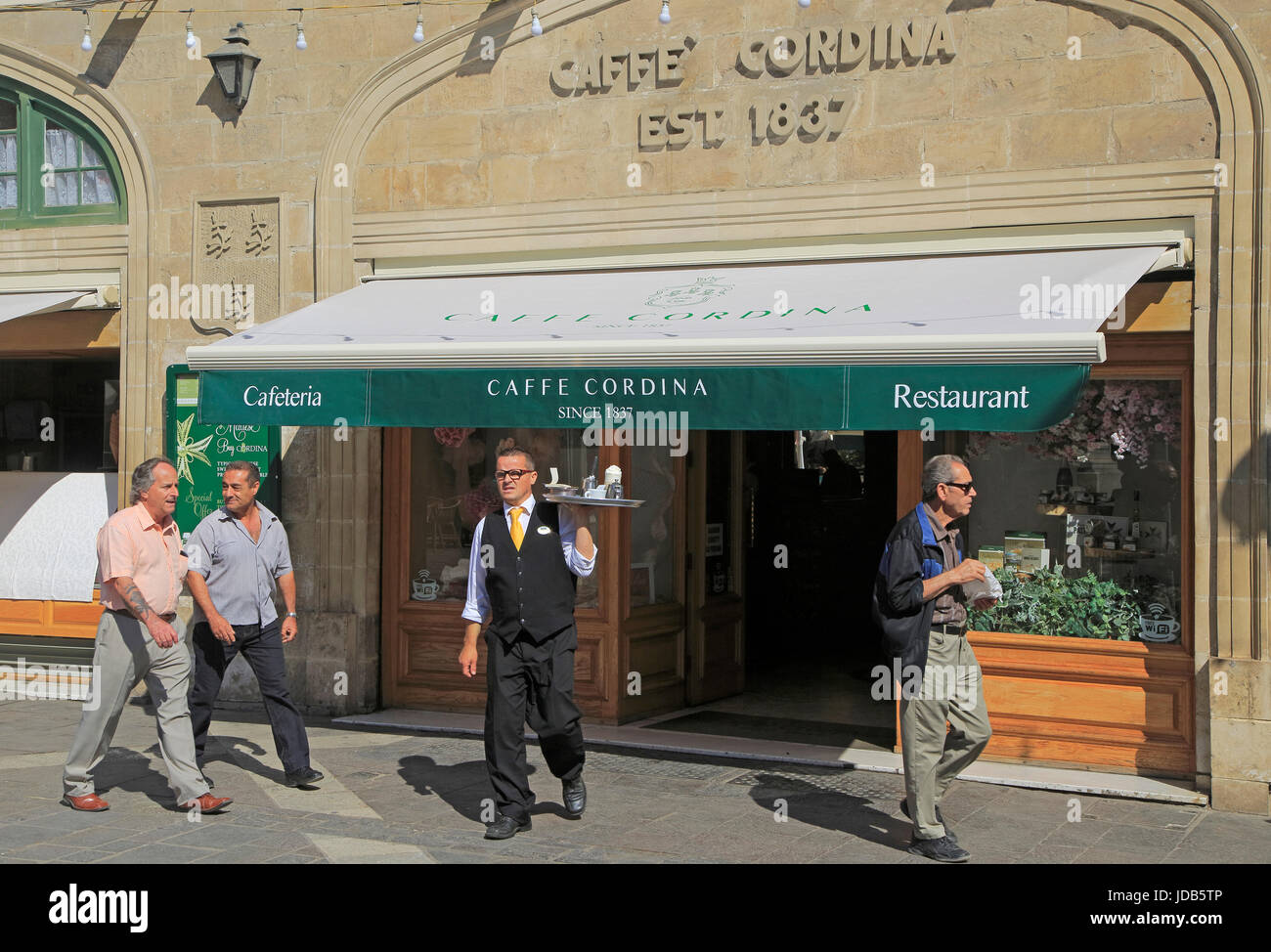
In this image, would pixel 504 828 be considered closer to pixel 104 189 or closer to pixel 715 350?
pixel 715 350

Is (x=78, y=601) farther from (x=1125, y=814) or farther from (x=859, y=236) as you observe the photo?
(x=1125, y=814)

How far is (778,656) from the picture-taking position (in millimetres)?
12047

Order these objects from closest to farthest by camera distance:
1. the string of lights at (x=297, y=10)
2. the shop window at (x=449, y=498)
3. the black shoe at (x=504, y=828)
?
the black shoe at (x=504, y=828), the string of lights at (x=297, y=10), the shop window at (x=449, y=498)

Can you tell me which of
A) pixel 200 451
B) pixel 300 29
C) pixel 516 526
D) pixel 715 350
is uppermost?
pixel 300 29

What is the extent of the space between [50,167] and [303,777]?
5.60 m

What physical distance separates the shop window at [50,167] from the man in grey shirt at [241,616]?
395 centimetres

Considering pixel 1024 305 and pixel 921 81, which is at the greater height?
pixel 921 81

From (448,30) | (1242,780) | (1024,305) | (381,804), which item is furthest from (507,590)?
(448,30)

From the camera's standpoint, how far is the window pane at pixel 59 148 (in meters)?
10.3

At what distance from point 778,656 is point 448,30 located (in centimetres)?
584

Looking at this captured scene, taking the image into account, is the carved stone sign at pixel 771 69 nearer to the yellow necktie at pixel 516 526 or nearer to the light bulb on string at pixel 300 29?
the light bulb on string at pixel 300 29

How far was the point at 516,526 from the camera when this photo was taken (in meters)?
6.47

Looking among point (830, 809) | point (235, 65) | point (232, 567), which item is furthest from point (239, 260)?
point (830, 809)
